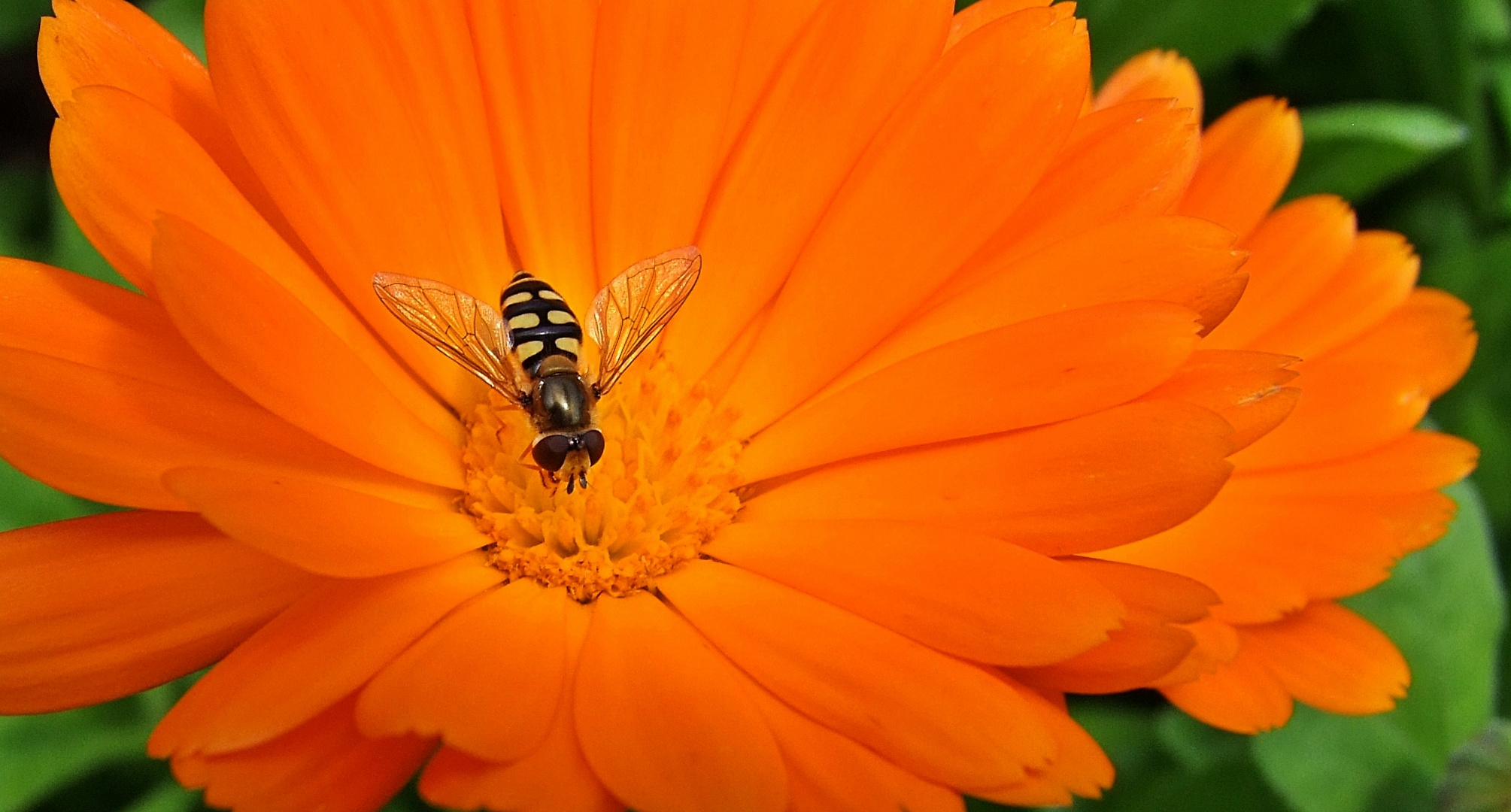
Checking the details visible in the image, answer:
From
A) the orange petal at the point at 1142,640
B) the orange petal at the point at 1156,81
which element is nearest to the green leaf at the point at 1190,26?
the orange petal at the point at 1156,81

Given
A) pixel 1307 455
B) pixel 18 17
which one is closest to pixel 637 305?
pixel 1307 455

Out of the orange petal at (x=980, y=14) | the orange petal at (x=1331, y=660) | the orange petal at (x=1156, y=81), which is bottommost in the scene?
the orange petal at (x=1331, y=660)

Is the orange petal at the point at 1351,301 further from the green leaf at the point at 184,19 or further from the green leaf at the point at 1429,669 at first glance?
the green leaf at the point at 184,19

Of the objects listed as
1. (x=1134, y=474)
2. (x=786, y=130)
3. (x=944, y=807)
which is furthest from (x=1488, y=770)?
(x=786, y=130)

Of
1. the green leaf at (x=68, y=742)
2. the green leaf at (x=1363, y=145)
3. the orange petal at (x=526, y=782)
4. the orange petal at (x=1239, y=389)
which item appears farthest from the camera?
the green leaf at (x=1363, y=145)

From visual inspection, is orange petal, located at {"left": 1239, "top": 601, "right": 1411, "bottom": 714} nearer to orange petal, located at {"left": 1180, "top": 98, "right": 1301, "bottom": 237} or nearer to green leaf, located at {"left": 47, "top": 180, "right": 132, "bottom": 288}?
orange petal, located at {"left": 1180, "top": 98, "right": 1301, "bottom": 237}

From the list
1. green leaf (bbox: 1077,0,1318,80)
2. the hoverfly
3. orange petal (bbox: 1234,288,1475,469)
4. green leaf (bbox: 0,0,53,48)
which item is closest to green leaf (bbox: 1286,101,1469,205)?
green leaf (bbox: 1077,0,1318,80)

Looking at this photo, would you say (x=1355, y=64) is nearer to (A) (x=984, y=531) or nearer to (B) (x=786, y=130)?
(B) (x=786, y=130)
